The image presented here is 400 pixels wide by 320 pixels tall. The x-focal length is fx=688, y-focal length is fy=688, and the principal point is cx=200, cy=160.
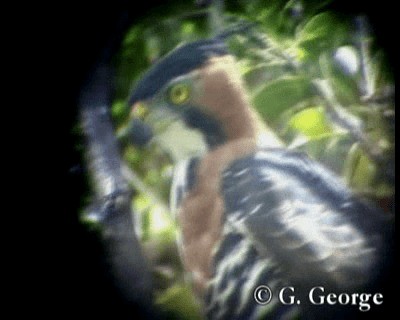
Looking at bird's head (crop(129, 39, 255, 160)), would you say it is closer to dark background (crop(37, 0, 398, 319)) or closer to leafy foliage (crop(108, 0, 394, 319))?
leafy foliage (crop(108, 0, 394, 319))

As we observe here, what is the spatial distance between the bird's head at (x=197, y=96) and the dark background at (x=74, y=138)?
16 cm

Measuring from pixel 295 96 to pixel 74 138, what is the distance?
1.92 feet

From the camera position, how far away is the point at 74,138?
181 cm

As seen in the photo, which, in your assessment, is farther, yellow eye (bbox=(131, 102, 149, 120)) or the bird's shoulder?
yellow eye (bbox=(131, 102, 149, 120))

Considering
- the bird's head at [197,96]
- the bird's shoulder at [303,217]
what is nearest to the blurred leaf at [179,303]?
the bird's shoulder at [303,217]

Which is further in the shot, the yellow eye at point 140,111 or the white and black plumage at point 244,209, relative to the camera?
the yellow eye at point 140,111

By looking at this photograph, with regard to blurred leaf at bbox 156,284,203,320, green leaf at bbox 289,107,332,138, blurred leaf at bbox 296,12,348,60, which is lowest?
A: blurred leaf at bbox 156,284,203,320

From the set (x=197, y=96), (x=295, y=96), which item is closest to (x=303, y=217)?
(x=295, y=96)

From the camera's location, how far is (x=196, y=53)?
1.78 meters

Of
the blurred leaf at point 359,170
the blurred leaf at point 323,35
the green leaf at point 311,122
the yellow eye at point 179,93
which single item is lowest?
the blurred leaf at point 359,170

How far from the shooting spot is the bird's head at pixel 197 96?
174 centimetres

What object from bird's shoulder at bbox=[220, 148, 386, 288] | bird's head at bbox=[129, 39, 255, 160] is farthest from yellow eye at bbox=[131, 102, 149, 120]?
bird's shoulder at bbox=[220, 148, 386, 288]

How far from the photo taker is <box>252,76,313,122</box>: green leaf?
1.72 m

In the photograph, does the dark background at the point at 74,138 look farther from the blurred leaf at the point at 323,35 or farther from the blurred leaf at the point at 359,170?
the blurred leaf at the point at 359,170
